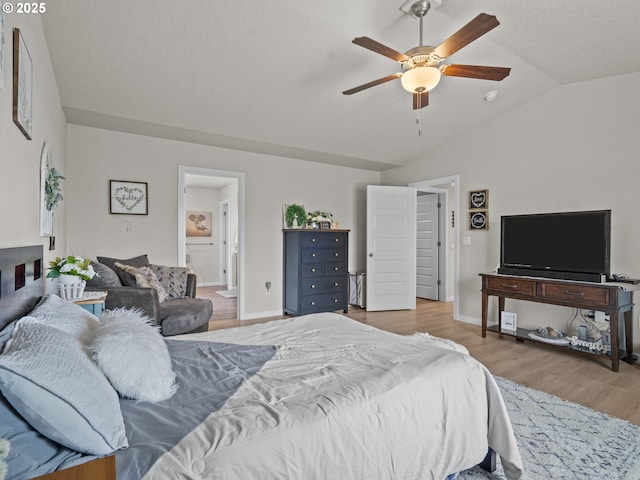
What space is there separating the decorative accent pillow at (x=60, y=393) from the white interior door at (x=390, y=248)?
488cm

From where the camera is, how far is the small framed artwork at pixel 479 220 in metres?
4.74

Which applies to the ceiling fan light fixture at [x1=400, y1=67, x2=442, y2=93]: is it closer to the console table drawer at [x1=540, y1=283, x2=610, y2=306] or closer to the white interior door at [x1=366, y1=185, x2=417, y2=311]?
the console table drawer at [x1=540, y1=283, x2=610, y2=306]

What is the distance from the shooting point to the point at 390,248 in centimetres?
579

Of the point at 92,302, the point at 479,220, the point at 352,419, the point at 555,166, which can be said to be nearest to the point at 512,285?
the point at 479,220

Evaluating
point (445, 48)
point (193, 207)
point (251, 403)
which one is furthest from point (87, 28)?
point (193, 207)

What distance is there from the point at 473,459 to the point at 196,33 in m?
3.27

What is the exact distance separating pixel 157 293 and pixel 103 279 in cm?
52

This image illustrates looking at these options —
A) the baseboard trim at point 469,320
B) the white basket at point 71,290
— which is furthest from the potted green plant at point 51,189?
the baseboard trim at point 469,320

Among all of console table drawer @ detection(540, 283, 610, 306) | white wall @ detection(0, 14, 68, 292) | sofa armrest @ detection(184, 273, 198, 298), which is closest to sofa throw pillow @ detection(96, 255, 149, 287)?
sofa armrest @ detection(184, 273, 198, 298)

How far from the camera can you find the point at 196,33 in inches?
108

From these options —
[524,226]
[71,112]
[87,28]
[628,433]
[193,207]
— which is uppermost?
[87,28]

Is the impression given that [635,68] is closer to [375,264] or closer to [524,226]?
[524,226]

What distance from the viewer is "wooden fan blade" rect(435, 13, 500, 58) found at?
79.2 inches

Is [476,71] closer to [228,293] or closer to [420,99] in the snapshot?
[420,99]
